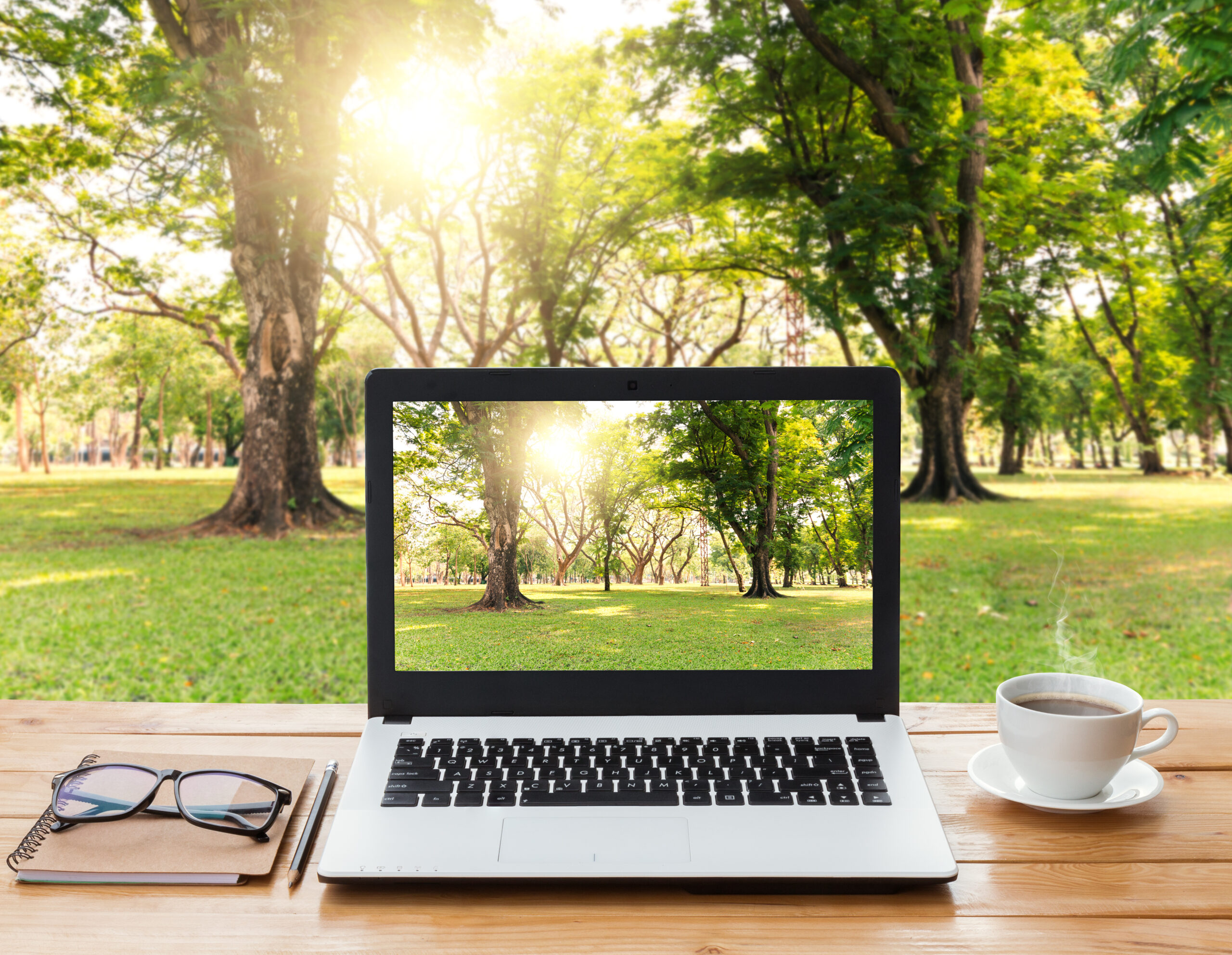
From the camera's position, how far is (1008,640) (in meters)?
3.93

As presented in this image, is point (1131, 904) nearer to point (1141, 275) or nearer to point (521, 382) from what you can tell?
point (521, 382)

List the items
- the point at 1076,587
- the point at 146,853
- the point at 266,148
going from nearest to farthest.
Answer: the point at 146,853, the point at 266,148, the point at 1076,587

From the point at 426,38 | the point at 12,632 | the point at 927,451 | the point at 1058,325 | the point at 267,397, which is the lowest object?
the point at 12,632

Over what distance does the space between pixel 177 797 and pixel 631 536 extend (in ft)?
1.90

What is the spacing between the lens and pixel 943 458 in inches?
219

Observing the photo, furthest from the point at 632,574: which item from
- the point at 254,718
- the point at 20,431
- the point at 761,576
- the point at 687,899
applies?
the point at 20,431

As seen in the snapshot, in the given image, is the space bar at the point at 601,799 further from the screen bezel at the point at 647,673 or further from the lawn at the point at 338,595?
the lawn at the point at 338,595

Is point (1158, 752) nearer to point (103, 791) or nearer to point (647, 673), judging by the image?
point (647, 673)

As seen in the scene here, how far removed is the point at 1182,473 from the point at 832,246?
3647mm

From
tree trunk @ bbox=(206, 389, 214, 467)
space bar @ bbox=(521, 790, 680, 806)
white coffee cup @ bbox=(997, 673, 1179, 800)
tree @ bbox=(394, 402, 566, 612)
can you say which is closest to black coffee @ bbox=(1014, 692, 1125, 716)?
white coffee cup @ bbox=(997, 673, 1179, 800)

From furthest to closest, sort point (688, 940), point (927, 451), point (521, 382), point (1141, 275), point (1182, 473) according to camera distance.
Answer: point (1182, 473) < point (927, 451) < point (1141, 275) < point (521, 382) < point (688, 940)

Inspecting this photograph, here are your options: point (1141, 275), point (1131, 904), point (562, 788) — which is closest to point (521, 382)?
point (562, 788)

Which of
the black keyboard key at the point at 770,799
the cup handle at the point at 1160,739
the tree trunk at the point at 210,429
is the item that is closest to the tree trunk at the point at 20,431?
the tree trunk at the point at 210,429

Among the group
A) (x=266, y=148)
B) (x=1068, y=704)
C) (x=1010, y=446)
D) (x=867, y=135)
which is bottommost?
(x=1068, y=704)
